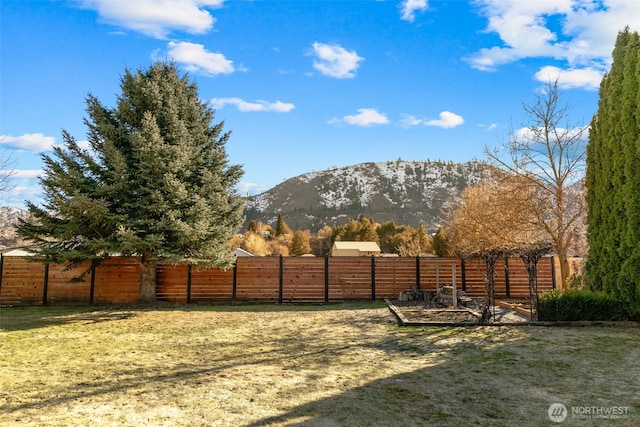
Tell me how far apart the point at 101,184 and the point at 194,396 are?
11942 mm

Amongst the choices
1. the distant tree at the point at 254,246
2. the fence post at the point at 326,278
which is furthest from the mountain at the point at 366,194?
the fence post at the point at 326,278

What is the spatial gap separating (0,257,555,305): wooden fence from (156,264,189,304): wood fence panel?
39mm

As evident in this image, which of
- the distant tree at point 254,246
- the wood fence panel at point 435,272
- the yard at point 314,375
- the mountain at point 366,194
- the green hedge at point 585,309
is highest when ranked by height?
the mountain at point 366,194

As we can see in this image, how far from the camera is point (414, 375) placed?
20.9ft

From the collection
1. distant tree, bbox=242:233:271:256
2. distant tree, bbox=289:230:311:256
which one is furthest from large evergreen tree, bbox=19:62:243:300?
distant tree, bbox=289:230:311:256

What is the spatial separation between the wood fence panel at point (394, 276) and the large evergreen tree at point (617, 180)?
21.3 ft

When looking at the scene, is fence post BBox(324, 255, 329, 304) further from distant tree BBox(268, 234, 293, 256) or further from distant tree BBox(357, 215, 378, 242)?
distant tree BBox(357, 215, 378, 242)

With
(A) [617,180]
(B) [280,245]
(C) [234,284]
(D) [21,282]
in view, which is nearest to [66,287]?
(D) [21,282]

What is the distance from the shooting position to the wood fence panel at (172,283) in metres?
16.5

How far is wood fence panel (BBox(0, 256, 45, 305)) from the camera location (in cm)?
1603

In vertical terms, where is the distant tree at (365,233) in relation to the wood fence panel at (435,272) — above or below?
above

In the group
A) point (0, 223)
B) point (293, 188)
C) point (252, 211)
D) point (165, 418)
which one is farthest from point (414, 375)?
point (293, 188)

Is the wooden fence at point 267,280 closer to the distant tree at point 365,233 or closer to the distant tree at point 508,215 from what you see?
the distant tree at point 508,215

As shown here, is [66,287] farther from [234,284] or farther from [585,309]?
[585,309]
